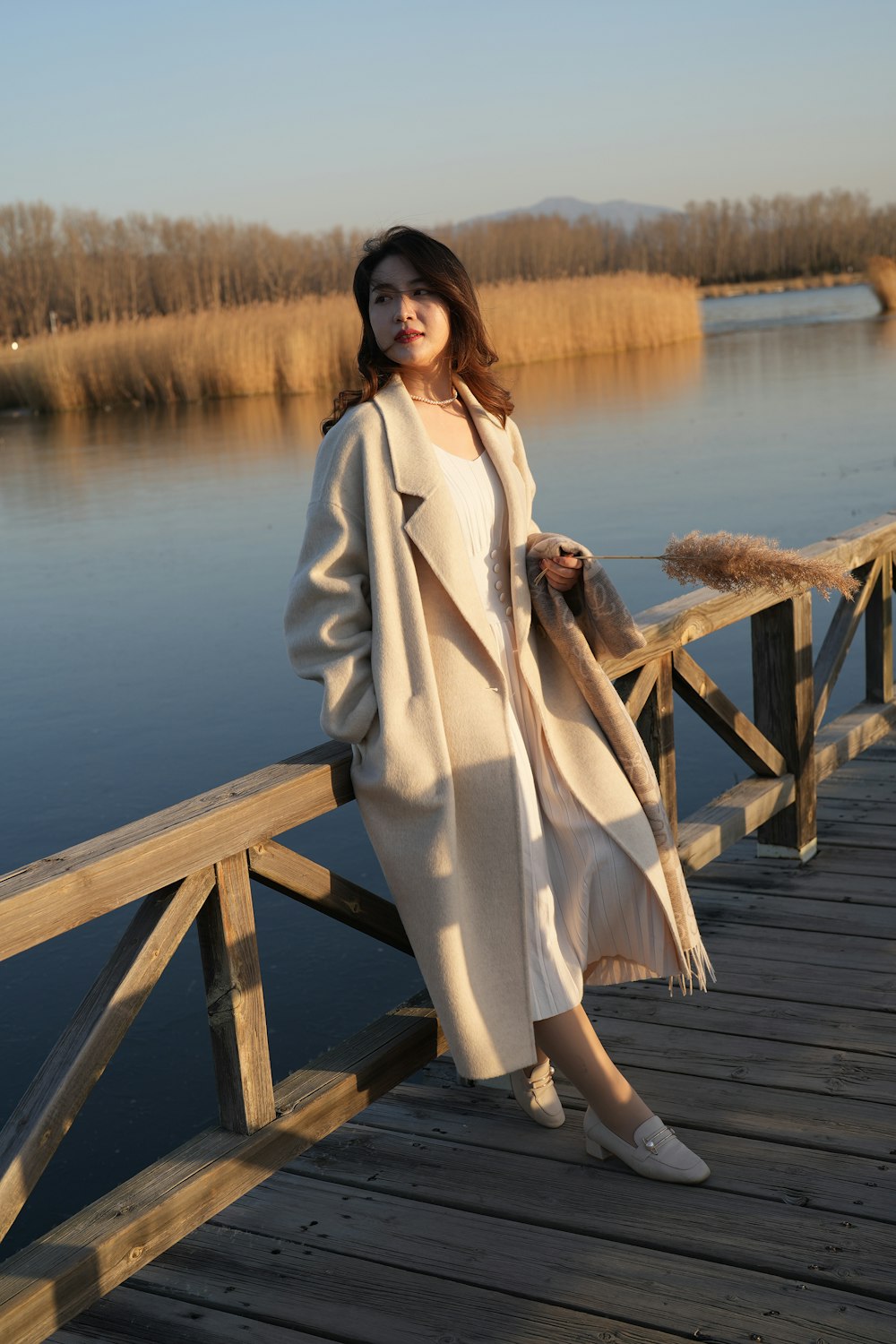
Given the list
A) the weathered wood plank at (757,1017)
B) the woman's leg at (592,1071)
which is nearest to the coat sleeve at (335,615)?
the woman's leg at (592,1071)

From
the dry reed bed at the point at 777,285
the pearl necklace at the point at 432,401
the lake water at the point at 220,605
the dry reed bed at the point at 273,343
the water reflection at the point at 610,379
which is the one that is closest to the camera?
the pearl necklace at the point at 432,401

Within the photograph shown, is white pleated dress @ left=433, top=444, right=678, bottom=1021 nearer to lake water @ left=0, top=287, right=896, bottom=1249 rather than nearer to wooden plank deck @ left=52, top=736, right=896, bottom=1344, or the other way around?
wooden plank deck @ left=52, top=736, right=896, bottom=1344

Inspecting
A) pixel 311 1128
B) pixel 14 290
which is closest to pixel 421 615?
pixel 311 1128

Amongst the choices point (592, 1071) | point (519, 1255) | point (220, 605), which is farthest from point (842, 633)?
point (220, 605)

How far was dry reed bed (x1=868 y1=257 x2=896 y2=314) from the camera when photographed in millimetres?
28953

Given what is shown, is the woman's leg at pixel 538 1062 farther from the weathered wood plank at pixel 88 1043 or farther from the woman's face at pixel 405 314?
the woman's face at pixel 405 314

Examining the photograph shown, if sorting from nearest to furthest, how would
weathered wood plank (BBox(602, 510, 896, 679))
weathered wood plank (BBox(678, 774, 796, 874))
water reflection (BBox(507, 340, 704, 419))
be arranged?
weathered wood plank (BBox(602, 510, 896, 679)) < weathered wood plank (BBox(678, 774, 796, 874)) < water reflection (BBox(507, 340, 704, 419))

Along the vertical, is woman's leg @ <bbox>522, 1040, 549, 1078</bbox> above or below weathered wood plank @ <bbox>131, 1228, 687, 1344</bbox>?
above

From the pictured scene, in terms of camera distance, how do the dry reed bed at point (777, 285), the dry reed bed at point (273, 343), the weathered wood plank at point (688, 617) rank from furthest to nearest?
the dry reed bed at point (777, 285), the dry reed bed at point (273, 343), the weathered wood plank at point (688, 617)

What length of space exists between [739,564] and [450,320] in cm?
60

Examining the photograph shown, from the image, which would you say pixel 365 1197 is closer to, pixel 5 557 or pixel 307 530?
pixel 307 530

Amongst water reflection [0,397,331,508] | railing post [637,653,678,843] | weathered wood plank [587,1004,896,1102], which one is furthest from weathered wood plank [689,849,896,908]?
water reflection [0,397,331,508]

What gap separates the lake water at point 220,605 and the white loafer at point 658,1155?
1.63 m

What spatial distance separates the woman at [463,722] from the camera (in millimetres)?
2039
